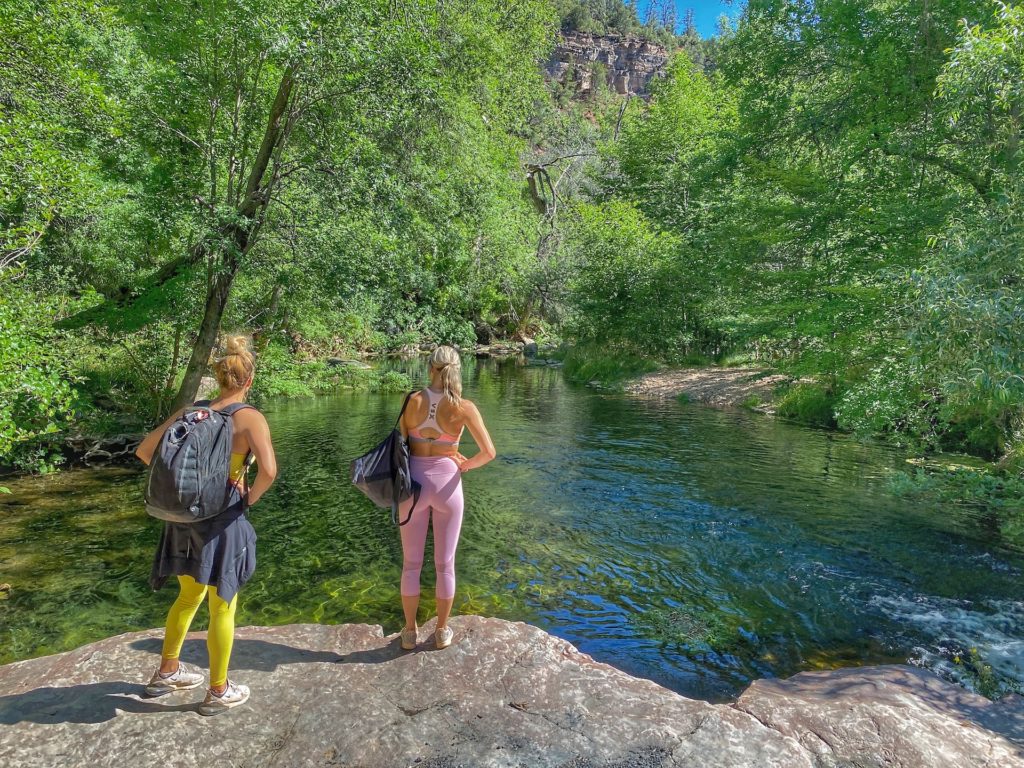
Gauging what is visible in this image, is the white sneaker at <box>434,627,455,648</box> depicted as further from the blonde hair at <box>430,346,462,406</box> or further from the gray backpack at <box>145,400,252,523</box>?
the gray backpack at <box>145,400,252,523</box>

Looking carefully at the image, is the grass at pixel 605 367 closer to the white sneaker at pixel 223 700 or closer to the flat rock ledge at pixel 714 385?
the flat rock ledge at pixel 714 385

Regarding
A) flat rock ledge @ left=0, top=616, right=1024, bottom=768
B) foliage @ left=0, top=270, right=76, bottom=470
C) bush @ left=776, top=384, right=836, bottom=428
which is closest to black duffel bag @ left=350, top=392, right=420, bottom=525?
flat rock ledge @ left=0, top=616, right=1024, bottom=768

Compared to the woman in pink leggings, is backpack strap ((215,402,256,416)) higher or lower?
higher

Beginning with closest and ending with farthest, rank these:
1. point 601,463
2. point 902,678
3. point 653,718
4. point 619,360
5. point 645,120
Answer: point 653,718 → point 902,678 → point 601,463 → point 619,360 → point 645,120

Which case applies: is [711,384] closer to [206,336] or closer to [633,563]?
[633,563]

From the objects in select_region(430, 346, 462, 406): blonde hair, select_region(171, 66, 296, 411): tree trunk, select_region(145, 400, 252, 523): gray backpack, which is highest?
select_region(171, 66, 296, 411): tree trunk

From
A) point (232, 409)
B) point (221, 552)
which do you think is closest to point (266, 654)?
point (221, 552)

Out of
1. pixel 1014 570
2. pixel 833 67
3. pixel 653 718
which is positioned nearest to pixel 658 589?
pixel 653 718

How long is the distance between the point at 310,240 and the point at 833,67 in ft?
52.4

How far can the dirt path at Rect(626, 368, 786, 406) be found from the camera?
20219mm

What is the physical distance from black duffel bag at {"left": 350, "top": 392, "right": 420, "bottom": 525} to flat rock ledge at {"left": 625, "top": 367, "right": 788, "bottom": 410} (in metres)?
17.1

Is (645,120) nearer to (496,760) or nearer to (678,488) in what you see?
(678,488)

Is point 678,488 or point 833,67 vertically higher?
point 833,67

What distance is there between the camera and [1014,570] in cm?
675
